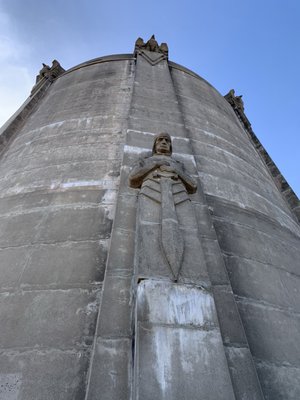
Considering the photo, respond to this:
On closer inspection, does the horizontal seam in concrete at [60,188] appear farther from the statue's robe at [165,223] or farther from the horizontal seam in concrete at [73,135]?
the horizontal seam in concrete at [73,135]

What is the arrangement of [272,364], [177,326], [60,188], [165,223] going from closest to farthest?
[177,326]
[272,364]
[165,223]
[60,188]

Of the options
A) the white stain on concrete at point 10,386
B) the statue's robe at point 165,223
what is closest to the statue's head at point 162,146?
the statue's robe at point 165,223

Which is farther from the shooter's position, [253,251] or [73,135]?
[73,135]

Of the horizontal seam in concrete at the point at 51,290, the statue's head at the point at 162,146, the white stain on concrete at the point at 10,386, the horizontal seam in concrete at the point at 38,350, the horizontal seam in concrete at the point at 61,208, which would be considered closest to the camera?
the white stain on concrete at the point at 10,386

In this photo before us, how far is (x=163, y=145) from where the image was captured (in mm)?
4672

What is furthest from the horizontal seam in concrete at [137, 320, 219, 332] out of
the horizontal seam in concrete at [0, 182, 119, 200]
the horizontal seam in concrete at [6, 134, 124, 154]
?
the horizontal seam in concrete at [6, 134, 124, 154]

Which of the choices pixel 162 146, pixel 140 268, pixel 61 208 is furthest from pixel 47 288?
pixel 162 146

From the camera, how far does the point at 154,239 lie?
3.10 metres

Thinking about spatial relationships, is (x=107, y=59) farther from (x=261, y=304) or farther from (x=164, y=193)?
(x=261, y=304)

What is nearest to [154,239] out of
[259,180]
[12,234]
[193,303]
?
[193,303]

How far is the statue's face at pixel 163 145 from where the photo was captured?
4633mm

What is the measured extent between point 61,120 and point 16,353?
549 cm

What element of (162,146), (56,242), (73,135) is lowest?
(56,242)

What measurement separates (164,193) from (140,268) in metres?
1.25
